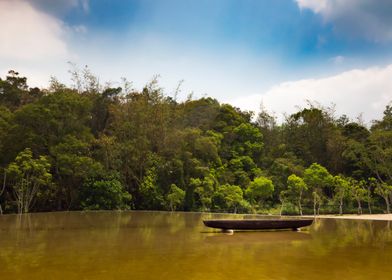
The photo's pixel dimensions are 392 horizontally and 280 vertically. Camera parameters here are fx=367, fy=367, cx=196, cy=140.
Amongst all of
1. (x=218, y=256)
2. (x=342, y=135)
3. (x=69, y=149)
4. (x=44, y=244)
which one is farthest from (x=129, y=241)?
(x=342, y=135)

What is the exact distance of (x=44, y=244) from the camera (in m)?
9.66

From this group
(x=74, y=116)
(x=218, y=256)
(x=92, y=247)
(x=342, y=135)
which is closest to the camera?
(x=218, y=256)

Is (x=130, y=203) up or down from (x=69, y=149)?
down

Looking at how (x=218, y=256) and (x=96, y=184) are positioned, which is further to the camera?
(x=96, y=184)

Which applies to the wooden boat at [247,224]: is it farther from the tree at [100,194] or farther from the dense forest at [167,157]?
the tree at [100,194]

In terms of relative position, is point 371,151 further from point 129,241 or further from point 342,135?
point 129,241

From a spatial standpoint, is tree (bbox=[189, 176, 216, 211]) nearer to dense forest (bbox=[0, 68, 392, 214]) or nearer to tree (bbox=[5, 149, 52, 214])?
dense forest (bbox=[0, 68, 392, 214])

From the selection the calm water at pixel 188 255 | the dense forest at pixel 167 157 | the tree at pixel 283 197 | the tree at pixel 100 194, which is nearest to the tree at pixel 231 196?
the dense forest at pixel 167 157

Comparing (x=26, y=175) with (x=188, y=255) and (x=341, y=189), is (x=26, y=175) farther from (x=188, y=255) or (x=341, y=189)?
(x=341, y=189)

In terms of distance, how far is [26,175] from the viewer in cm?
2123

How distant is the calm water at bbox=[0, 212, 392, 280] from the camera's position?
6.41 meters

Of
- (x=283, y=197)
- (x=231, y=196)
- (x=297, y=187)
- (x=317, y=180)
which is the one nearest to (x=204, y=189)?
(x=231, y=196)

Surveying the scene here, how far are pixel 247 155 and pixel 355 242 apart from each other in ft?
70.8

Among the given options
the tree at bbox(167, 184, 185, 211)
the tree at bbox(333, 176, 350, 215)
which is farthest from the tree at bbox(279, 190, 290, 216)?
the tree at bbox(167, 184, 185, 211)
